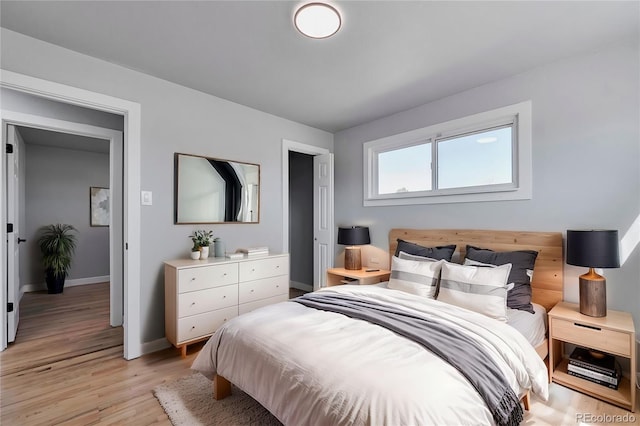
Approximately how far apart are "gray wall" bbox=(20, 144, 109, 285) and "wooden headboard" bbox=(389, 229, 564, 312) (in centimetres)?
606

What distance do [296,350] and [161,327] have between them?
1.94 m

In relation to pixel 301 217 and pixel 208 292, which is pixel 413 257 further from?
pixel 301 217

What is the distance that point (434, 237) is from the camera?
10.4ft

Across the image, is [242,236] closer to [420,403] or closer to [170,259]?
[170,259]

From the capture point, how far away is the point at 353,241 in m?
3.62

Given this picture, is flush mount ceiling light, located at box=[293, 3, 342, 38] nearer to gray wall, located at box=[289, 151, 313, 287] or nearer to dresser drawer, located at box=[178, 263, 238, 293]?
dresser drawer, located at box=[178, 263, 238, 293]

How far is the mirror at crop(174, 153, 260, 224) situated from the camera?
291 cm

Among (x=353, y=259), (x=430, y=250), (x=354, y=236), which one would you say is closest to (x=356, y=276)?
(x=353, y=259)

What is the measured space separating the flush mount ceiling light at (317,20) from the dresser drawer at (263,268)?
6.91 feet

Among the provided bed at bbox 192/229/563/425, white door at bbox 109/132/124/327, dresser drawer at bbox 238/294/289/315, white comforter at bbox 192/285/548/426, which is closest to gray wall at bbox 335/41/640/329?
bed at bbox 192/229/563/425

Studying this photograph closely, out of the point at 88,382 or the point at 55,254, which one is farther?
the point at 55,254

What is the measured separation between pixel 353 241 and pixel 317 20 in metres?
2.40

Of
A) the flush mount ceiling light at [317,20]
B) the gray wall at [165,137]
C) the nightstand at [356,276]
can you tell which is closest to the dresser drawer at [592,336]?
the nightstand at [356,276]

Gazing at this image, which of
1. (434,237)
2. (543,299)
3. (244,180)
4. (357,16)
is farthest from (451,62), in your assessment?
(244,180)
